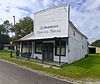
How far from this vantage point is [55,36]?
25.2 meters

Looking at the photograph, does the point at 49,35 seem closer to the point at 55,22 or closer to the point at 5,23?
the point at 55,22

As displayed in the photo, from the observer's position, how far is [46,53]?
2714 centimetres

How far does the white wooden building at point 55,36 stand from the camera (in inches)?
920

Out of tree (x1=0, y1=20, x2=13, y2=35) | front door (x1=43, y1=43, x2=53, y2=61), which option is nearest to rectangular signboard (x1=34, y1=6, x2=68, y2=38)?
front door (x1=43, y1=43, x2=53, y2=61)

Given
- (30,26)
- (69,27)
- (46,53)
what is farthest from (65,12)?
(30,26)

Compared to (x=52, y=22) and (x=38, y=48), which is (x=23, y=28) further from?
(x=52, y=22)

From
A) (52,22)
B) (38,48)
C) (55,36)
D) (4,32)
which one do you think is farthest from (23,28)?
(55,36)

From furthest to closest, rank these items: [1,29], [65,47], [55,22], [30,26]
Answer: [1,29]
[30,26]
[55,22]
[65,47]

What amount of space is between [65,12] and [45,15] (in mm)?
4565

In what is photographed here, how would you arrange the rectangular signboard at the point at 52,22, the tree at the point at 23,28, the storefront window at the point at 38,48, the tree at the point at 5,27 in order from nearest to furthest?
1. the rectangular signboard at the point at 52,22
2. the storefront window at the point at 38,48
3. the tree at the point at 23,28
4. the tree at the point at 5,27

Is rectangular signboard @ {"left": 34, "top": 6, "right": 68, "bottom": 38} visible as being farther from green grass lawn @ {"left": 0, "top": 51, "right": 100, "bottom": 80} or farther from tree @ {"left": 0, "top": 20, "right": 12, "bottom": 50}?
tree @ {"left": 0, "top": 20, "right": 12, "bottom": 50}

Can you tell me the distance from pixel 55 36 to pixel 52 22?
2.27 metres

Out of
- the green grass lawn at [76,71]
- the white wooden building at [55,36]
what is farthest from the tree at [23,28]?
the green grass lawn at [76,71]

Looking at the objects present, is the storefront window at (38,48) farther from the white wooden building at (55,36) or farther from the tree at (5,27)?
the tree at (5,27)
